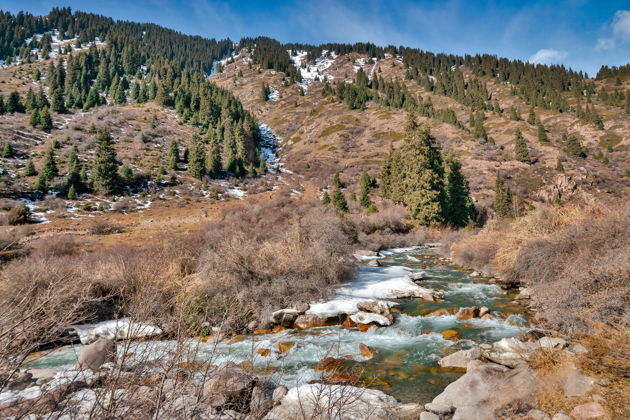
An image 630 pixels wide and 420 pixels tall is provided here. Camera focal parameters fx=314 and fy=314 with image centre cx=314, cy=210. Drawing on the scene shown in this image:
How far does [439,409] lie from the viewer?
5.75 metres

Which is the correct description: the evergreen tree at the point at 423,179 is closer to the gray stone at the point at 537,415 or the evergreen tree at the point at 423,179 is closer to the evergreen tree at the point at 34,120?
the gray stone at the point at 537,415

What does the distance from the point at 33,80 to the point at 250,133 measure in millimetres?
77649

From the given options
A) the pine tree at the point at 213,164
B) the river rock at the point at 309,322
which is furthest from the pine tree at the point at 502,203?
the pine tree at the point at 213,164

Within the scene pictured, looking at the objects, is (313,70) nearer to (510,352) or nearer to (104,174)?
(104,174)

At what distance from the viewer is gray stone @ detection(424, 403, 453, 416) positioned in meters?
5.70

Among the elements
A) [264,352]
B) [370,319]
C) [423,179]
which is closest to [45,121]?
[423,179]

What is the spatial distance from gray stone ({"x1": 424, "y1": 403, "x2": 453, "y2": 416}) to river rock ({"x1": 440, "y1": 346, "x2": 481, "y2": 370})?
200 cm

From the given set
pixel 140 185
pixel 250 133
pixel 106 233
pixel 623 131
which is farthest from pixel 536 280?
pixel 623 131

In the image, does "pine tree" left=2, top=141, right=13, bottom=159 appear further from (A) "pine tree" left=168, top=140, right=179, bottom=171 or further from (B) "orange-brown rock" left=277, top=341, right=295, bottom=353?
(B) "orange-brown rock" left=277, top=341, right=295, bottom=353

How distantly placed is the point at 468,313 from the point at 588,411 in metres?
6.43

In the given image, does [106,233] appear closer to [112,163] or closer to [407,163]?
[112,163]

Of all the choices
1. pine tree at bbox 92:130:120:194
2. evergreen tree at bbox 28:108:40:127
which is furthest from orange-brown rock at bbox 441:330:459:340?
evergreen tree at bbox 28:108:40:127

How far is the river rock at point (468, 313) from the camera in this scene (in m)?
10.9

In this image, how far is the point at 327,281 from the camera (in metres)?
14.8
